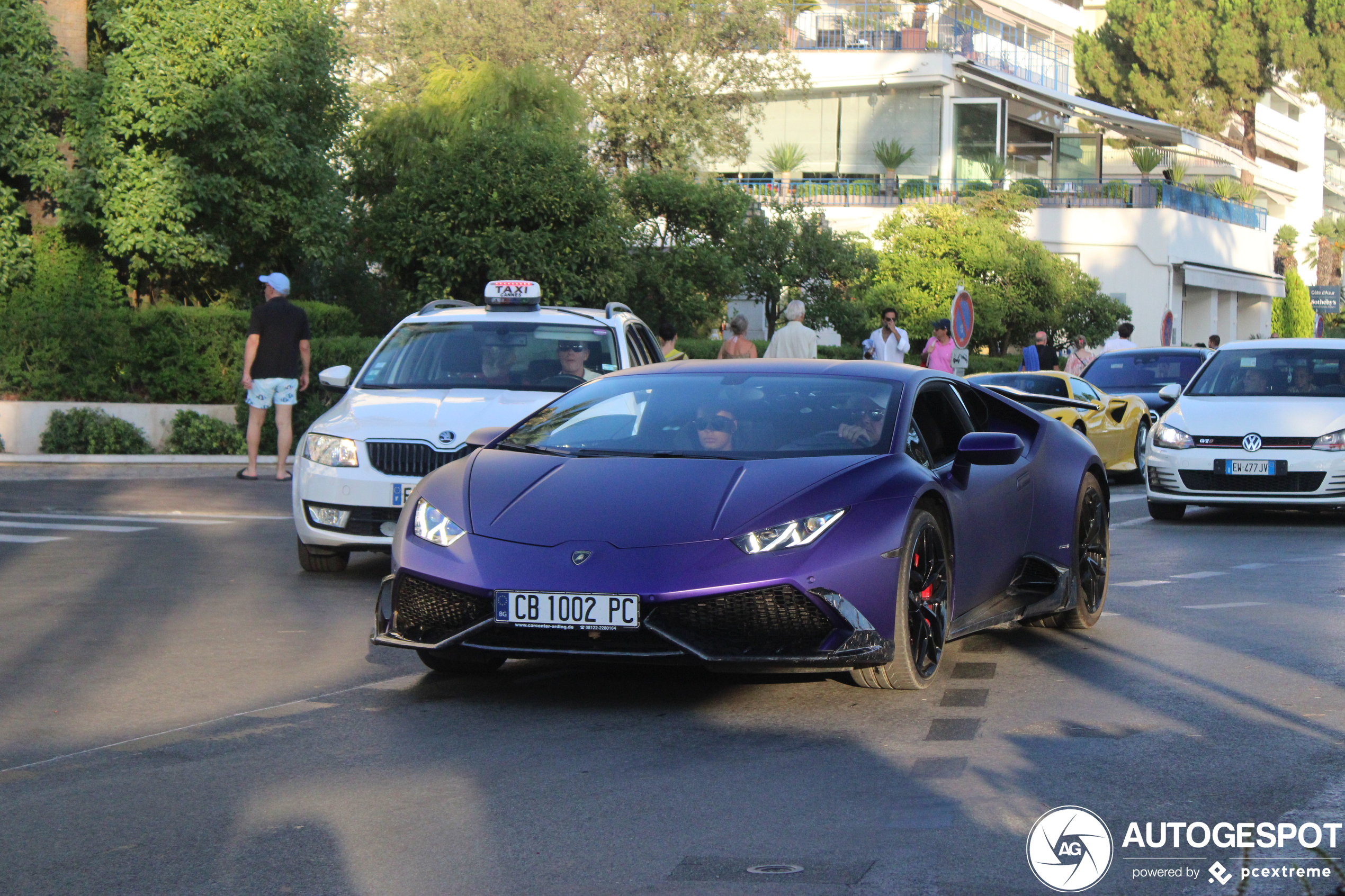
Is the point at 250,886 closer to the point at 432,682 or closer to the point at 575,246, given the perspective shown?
the point at 432,682

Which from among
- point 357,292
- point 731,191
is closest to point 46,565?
point 357,292

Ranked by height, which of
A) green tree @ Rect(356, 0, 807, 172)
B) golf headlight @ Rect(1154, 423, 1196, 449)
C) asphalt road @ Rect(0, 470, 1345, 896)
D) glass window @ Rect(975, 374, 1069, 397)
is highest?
green tree @ Rect(356, 0, 807, 172)

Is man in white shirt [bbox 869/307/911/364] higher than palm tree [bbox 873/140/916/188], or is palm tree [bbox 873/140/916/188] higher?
palm tree [bbox 873/140/916/188]

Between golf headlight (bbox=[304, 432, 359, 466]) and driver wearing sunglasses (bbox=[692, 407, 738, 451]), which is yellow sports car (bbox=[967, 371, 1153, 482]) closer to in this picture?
golf headlight (bbox=[304, 432, 359, 466])

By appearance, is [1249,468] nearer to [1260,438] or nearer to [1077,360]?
[1260,438]

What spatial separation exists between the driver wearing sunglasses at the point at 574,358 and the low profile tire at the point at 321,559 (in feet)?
6.10

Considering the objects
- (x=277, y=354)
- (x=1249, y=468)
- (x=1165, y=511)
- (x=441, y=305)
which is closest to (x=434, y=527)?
(x=441, y=305)

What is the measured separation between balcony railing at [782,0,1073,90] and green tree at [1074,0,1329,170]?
12.0 metres

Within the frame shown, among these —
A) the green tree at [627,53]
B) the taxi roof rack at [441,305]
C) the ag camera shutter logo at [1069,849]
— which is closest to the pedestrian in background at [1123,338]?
the taxi roof rack at [441,305]

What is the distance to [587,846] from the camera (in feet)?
15.0

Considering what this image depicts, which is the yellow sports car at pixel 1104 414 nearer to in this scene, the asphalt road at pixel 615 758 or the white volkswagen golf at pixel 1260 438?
the white volkswagen golf at pixel 1260 438

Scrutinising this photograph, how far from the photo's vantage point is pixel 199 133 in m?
22.2

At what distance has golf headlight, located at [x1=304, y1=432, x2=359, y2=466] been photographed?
10359 millimetres

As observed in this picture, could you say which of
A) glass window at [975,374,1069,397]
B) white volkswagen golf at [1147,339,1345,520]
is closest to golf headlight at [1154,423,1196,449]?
white volkswagen golf at [1147,339,1345,520]
